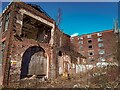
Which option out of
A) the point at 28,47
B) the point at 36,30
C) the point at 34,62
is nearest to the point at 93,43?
the point at 36,30

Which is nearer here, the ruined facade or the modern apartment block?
the ruined facade

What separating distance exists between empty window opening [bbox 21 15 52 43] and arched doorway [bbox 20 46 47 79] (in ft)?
4.97

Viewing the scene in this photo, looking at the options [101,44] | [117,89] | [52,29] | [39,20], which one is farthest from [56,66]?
[101,44]

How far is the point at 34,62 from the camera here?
8.64 meters

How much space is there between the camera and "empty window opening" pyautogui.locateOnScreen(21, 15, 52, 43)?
30.7 feet

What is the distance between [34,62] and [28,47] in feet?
3.95

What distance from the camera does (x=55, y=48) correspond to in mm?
9789

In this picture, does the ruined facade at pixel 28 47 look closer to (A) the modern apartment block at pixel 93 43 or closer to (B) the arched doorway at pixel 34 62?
(B) the arched doorway at pixel 34 62

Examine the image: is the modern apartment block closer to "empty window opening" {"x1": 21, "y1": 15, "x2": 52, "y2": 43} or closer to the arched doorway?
"empty window opening" {"x1": 21, "y1": 15, "x2": 52, "y2": 43}

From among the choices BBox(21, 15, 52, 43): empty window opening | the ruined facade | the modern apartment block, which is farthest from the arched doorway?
the modern apartment block

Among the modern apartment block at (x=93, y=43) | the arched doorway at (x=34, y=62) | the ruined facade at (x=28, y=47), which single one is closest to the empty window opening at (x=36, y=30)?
the ruined facade at (x=28, y=47)

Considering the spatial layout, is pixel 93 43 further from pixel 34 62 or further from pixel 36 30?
pixel 34 62

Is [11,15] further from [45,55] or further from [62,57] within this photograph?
[62,57]

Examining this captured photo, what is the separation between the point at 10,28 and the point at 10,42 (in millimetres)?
812
